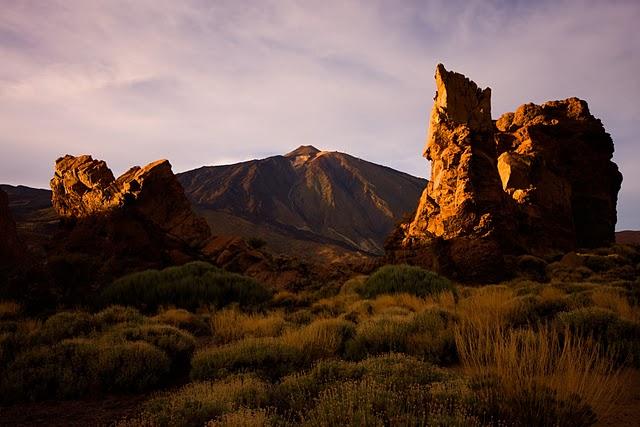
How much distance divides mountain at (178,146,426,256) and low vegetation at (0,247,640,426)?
73.8 m

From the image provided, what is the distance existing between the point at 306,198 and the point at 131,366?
142 m

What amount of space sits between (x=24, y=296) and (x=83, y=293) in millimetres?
1588

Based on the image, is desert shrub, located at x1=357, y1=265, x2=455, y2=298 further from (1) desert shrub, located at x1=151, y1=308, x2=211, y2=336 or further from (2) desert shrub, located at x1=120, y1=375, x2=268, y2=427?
(2) desert shrub, located at x1=120, y1=375, x2=268, y2=427

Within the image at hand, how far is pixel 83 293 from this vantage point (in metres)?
13.3

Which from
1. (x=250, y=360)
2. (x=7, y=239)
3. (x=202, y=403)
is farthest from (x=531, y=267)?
(x=7, y=239)

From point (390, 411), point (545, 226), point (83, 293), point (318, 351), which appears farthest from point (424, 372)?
point (545, 226)

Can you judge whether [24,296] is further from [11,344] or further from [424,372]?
[424,372]

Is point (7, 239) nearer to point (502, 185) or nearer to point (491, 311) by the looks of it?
point (491, 311)

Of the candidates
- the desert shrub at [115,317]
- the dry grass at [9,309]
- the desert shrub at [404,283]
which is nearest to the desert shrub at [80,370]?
the desert shrub at [115,317]

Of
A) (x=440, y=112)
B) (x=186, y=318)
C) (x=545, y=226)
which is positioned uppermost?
(x=440, y=112)

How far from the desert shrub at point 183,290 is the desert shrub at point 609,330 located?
969 cm

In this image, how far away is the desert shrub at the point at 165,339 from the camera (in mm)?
7177

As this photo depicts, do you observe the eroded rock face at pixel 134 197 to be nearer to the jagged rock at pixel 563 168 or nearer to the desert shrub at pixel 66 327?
the desert shrub at pixel 66 327

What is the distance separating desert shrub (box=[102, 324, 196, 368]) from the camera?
23.5ft
